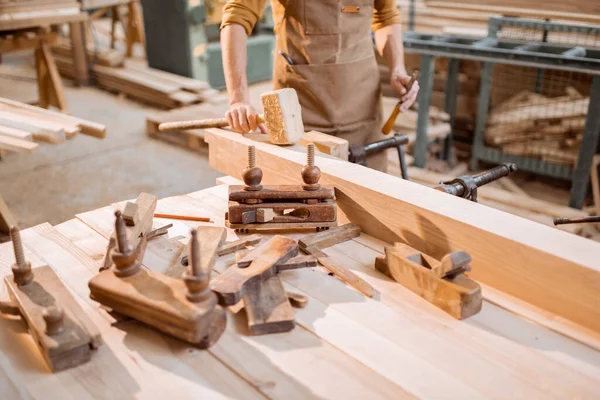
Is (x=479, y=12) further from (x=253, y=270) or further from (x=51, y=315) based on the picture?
(x=51, y=315)

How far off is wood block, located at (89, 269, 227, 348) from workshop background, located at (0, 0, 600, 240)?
192cm

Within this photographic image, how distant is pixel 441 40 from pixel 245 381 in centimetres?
398

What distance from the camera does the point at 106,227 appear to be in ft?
6.19

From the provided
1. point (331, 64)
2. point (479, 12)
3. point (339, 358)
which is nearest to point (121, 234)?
point (339, 358)

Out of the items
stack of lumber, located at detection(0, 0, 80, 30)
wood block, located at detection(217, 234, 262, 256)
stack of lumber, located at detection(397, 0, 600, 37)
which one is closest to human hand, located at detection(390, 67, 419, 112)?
wood block, located at detection(217, 234, 262, 256)

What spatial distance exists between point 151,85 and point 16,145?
3.91m

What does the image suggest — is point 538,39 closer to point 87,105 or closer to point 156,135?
point 156,135

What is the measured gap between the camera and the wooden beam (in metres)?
1.38

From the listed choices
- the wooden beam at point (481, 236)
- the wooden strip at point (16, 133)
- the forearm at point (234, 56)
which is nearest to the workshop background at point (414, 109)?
the wooden strip at point (16, 133)

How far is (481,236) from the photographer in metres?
1.52

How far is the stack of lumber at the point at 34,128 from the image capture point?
2.98 meters

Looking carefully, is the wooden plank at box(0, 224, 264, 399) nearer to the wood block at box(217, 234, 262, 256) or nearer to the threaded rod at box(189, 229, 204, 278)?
the threaded rod at box(189, 229, 204, 278)

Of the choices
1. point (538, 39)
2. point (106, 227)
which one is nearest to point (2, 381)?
point (106, 227)

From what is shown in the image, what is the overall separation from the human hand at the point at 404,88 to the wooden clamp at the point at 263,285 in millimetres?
1469
